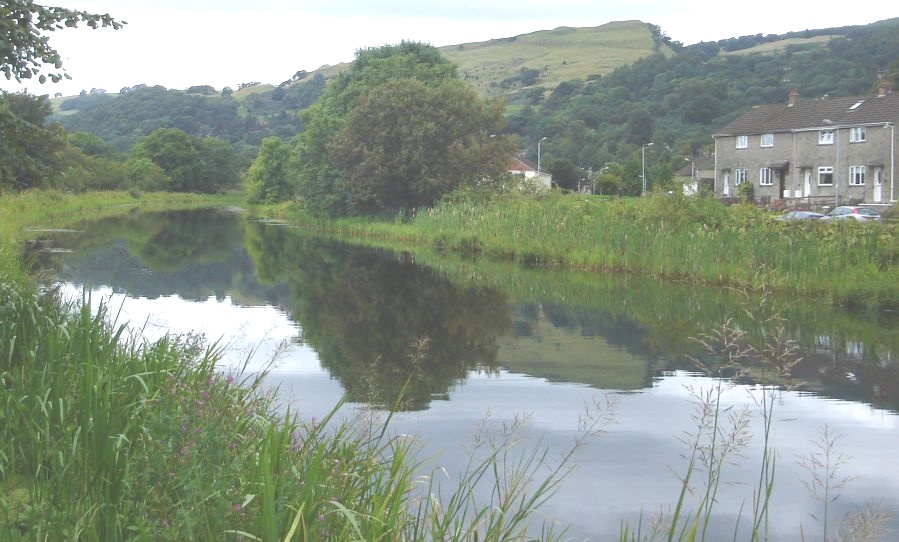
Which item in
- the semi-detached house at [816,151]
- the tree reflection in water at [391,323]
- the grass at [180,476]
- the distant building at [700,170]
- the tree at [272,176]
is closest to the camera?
the grass at [180,476]

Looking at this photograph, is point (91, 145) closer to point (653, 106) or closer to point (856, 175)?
point (653, 106)

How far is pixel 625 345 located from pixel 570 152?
4326 inches

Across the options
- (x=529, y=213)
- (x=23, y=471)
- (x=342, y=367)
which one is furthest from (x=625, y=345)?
(x=529, y=213)

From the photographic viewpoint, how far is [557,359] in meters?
13.9

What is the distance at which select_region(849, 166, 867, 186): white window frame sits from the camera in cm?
6253

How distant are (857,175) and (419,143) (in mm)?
31222

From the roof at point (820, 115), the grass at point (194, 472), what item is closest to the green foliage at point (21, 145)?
the grass at point (194, 472)

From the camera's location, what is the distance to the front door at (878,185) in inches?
2419

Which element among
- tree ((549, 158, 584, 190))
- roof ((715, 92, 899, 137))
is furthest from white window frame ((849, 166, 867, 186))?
tree ((549, 158, 584, 190))

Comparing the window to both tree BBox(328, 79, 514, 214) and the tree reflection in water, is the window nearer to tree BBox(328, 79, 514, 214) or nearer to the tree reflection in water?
tree BBox(328, 79, 514, 214)

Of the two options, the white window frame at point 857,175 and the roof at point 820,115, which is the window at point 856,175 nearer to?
the white window frame at point 857,175

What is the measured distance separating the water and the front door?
41441 millimetres

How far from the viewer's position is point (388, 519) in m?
4.99

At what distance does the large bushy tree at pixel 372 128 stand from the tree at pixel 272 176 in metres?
24.3
